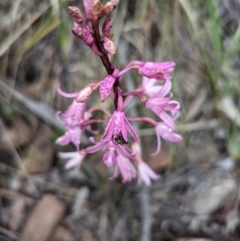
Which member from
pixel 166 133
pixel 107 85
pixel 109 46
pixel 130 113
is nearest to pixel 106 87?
pixel 107 85

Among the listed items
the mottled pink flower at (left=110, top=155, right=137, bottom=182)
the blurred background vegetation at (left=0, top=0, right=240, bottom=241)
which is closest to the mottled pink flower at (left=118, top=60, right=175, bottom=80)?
the mottled pink flower at (left=110, top=155, right=137, bottom=182)

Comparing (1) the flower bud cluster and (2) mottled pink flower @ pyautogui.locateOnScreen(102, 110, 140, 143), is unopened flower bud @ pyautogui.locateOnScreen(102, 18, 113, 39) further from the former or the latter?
(2) mottled pink flower @ pyautogui.locateOnScreen(102, 110, 140, 143)

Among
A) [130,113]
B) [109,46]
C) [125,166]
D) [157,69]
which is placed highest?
[109,46]

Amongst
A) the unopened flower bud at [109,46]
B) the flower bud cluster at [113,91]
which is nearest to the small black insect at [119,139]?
the flower bud cluster at [113,91]

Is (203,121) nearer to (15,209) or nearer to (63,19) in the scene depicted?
(63,19)

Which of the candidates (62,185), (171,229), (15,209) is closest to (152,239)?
(171,229)

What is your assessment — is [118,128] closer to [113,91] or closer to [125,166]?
[113,91]
